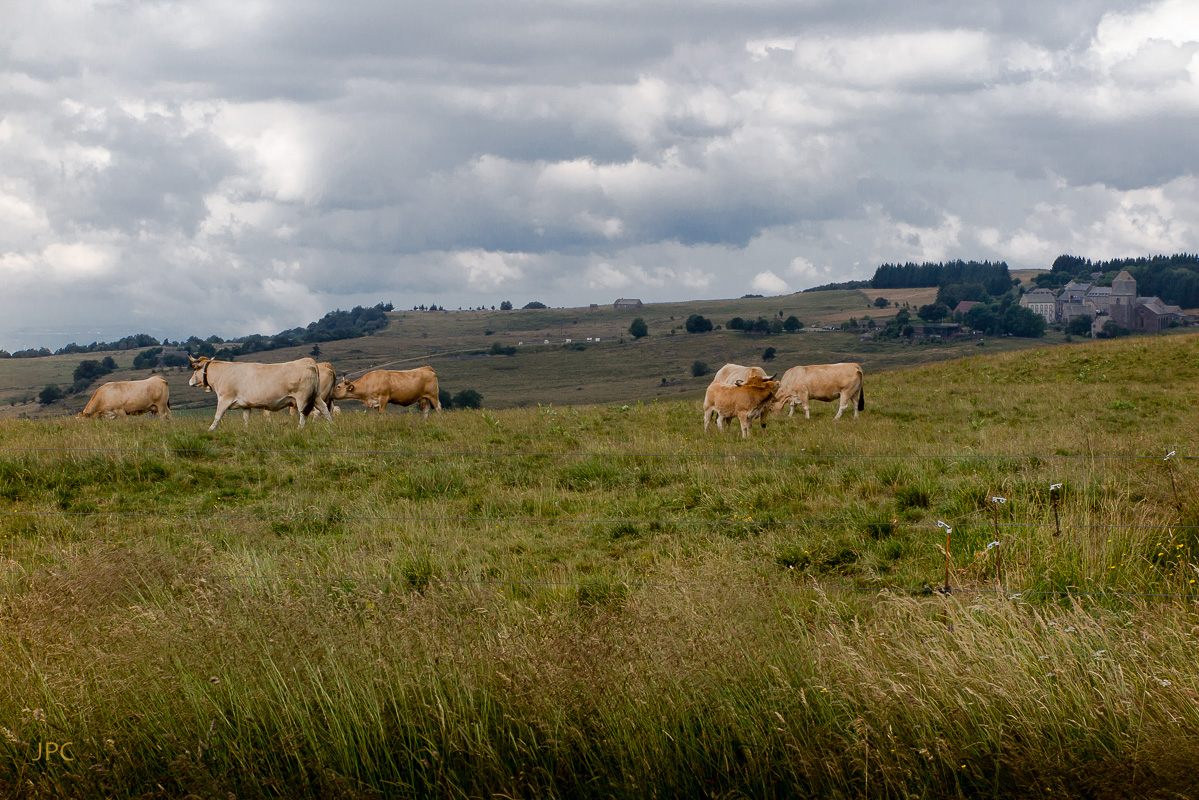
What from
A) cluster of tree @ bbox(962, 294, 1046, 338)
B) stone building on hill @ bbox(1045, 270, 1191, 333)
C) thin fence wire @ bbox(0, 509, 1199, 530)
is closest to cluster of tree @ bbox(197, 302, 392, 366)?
thin fence wire @ bbox(0, 509, 1199, 530)

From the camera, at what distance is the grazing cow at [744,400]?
17938 millimetres

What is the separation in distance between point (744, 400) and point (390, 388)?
11.6 meters

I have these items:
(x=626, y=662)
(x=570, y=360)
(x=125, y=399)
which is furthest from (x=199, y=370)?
(x=570, y=360)

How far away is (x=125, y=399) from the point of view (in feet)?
78.2

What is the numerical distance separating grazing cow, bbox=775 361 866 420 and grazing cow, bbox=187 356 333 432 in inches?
470

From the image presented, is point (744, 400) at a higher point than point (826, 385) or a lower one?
higher

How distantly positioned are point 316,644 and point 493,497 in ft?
20.7

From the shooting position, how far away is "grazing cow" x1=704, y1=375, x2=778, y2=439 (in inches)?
706

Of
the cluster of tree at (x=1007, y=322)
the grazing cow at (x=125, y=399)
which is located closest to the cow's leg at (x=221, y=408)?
the grazing cow at (x=125, y=399)

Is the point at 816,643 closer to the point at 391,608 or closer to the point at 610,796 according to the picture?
the point at 610,796

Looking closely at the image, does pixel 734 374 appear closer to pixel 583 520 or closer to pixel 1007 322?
pixel 583 520

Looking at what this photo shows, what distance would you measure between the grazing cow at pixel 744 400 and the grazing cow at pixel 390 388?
31.6 ft

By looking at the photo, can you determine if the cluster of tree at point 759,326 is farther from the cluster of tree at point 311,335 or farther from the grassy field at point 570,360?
the cluster of tree at point 311,335

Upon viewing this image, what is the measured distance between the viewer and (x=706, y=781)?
13.0ft
